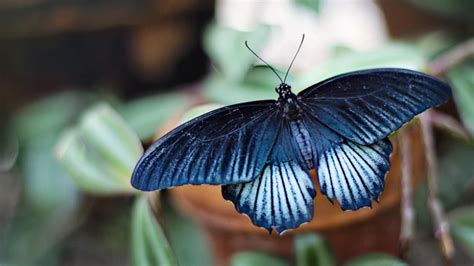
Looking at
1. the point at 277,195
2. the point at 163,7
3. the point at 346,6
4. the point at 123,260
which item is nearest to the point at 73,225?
the point at 123,260

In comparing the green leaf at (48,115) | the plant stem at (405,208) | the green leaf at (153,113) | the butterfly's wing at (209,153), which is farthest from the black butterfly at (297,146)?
the green leaf at (48,115)

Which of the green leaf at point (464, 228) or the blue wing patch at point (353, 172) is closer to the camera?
the blue wing patch at point (353, 172)

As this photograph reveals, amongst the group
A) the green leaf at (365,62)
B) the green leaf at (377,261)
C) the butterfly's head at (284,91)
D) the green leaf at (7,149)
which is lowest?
the green leaf at (7,149)

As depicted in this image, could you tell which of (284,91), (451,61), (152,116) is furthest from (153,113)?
(284,91)

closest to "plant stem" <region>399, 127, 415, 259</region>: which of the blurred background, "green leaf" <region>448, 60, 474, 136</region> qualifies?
the blurred background

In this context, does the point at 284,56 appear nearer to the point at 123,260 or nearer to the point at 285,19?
the point at 285,19

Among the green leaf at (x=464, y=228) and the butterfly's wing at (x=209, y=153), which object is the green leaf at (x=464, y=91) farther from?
the butterfly's wing at (x=209, y=153)

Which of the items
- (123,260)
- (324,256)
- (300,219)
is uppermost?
(300,219)
